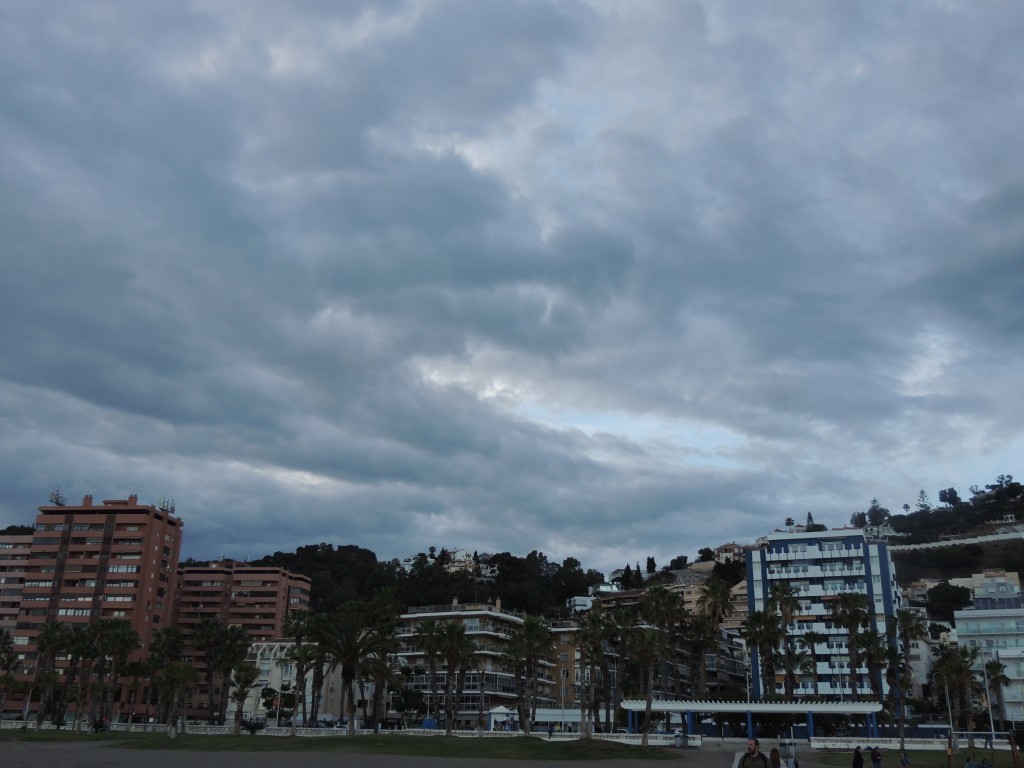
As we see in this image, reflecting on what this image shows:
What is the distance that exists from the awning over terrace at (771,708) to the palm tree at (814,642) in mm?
13922

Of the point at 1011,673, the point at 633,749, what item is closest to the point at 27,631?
the point at 633,749

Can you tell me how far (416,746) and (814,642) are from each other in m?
57.6

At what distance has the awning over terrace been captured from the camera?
256 feet

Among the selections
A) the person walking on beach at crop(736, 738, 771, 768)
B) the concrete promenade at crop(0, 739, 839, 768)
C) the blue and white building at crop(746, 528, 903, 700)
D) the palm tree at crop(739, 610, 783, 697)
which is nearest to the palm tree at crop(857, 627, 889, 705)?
the blue and white building at crop(746, 528, 903, 700)

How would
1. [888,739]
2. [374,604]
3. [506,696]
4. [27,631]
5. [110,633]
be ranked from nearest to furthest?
[888,739], [374,604], [110,633], [506,696], [27,631]

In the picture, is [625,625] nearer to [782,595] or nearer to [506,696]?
[782,595]

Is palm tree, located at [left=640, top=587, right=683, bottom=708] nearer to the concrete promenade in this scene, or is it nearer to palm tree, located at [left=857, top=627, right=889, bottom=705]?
palm tree, located at [left=857, top=627, right=889, bottom=705]

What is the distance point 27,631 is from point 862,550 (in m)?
130

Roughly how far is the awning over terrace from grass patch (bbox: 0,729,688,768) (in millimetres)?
12572

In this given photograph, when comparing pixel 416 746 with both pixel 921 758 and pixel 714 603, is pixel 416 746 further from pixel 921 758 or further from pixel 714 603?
pixel 714 603

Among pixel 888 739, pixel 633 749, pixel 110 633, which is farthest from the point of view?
pixel 110 633

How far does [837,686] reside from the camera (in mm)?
107438

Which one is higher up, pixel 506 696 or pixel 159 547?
pixel 159 547

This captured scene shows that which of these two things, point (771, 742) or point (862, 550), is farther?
point (862, 550)
